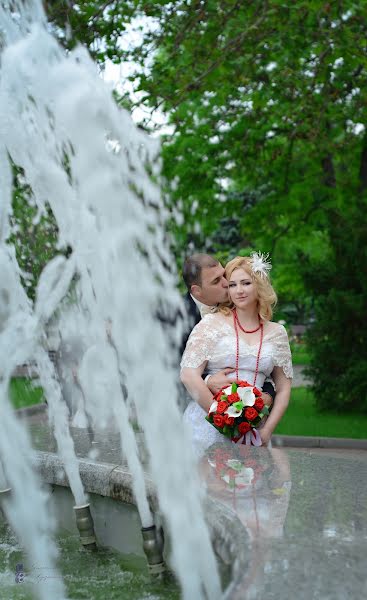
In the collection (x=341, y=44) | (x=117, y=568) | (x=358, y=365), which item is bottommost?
(x=358, y=365)

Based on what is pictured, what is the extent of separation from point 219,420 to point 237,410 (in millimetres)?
151

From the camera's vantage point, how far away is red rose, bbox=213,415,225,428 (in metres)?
4.91

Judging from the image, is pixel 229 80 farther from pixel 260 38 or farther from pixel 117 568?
pixel 117 568

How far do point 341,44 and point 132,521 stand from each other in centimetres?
841

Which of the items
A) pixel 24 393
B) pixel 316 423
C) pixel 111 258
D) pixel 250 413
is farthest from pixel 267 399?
pixel 24 393

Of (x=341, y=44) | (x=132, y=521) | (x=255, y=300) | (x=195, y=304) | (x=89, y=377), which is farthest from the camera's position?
(x=341, y=44)

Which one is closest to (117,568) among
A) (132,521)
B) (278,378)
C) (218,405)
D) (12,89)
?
(132,521)

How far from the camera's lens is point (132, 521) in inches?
171

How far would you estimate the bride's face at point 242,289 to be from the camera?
5.17 metres

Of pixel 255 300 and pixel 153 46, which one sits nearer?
pixel 255 300

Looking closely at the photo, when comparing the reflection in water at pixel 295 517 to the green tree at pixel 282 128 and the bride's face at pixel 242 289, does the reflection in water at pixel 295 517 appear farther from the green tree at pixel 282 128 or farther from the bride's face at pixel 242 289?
→ the green tree at pixel 282 128

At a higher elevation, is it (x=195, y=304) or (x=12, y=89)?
(x=12, y=89)

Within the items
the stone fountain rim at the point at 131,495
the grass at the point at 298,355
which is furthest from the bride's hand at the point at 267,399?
the grass at the point at 298,355

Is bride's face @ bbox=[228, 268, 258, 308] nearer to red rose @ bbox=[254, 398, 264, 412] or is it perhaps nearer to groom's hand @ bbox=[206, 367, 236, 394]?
groom's hand @ bbox=[206, 367, 236, 394]
